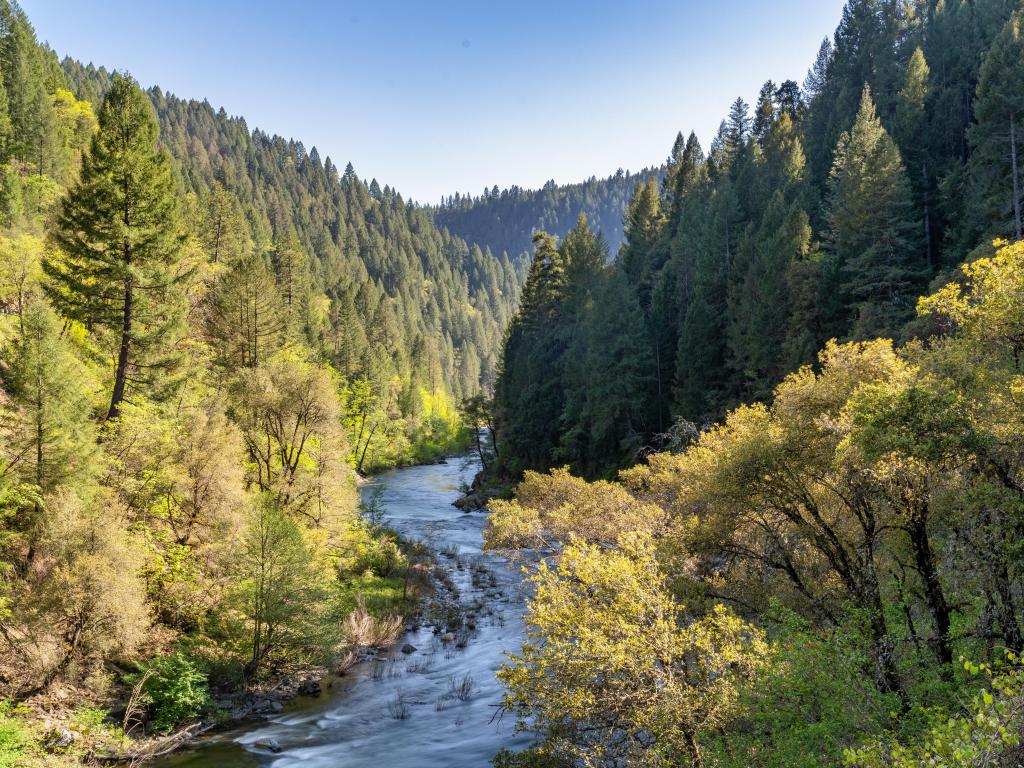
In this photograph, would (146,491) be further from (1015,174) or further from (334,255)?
(334,255)

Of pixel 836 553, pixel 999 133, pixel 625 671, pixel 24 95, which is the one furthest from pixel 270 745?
pixel 24 95

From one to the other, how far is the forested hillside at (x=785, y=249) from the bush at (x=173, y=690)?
24866 mm

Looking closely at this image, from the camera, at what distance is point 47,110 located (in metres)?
53.7

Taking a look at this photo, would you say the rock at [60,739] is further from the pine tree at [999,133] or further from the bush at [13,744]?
the pine tree at [999,133]

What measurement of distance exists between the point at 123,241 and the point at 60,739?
17.0 m

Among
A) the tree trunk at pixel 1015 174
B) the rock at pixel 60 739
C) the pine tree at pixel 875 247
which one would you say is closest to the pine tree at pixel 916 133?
the pine tree at pixel 875 247

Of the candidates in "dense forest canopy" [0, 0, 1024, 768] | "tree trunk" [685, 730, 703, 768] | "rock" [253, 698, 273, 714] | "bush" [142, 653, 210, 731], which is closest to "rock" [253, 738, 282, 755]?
"rock" [253, 698, 273, 714]

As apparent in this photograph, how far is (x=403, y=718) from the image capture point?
19.0m

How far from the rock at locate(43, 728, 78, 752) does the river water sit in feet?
8.10

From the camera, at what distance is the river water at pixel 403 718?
1638 cm

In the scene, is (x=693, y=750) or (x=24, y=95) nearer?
(x=693, y=750)

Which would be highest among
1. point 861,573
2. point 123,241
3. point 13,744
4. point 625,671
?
point 123,241

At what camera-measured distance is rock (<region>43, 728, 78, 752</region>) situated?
14.2 metres

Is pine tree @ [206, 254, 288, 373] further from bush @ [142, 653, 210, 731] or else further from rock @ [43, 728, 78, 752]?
rock @ [43, 728, 78, 752]
